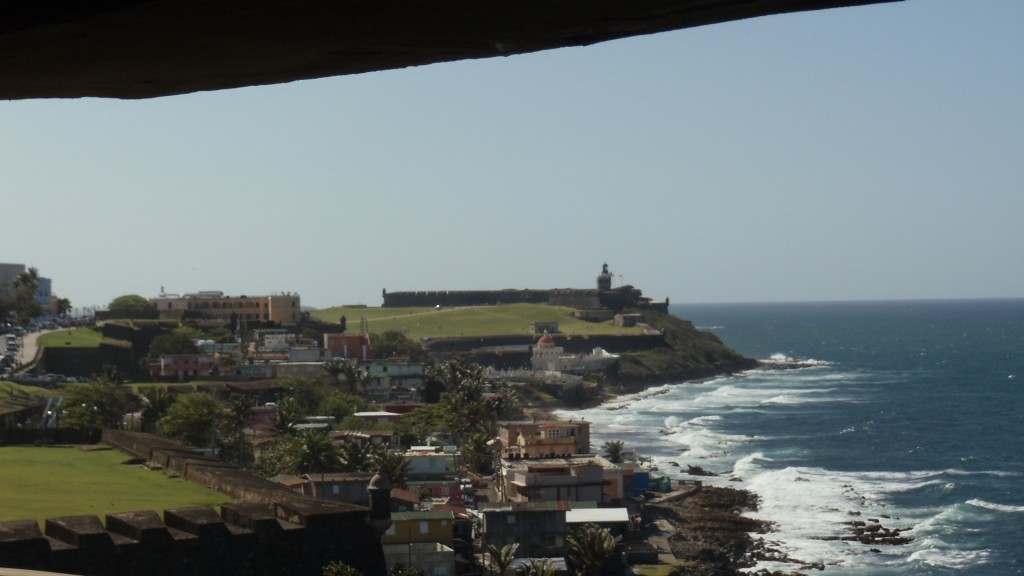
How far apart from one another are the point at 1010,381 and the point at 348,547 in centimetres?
8527

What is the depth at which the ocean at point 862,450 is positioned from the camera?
125 ft

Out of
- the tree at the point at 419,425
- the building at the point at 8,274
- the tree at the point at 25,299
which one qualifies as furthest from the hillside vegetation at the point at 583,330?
the tree at the point at 419,425

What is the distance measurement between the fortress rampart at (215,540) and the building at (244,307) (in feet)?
212

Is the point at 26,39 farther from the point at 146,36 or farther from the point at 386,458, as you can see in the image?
the point at 386,458

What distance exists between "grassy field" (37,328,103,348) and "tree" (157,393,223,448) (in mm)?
21509

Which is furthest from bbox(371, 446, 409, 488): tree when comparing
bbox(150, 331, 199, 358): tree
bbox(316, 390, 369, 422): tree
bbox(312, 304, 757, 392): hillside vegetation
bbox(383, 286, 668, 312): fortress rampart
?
bbox(383, 286, 668, 312): fortress rampart

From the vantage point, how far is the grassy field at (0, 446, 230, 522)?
973 inches

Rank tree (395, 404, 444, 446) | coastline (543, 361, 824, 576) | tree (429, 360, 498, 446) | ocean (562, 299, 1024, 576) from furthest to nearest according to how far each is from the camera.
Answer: tree (429, 360, 498, 446), tree (395, 404, 444, 446), ocean (562, 299, 1024, 576), coastline (543, 361, 824, 576)

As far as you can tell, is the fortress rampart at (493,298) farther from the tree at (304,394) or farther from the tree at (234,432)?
the tree at (234,432)

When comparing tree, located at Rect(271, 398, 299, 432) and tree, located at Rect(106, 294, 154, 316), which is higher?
tree, located at Rect(106, 294, 154, 316)

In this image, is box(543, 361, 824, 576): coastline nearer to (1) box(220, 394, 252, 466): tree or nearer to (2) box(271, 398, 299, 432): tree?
(2) box(271, 398, 299, 432): tree

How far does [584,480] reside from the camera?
131 feet

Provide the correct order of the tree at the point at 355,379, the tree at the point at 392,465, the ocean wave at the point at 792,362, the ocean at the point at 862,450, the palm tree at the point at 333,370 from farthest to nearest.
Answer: the ocean wave at the point at 792,362
the palm tree at the point at 333,370
the tree at the point at 355,379
the ocean at the point at 862,450
the tree at the point at 392,465

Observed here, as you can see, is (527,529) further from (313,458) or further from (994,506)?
(994,506)
